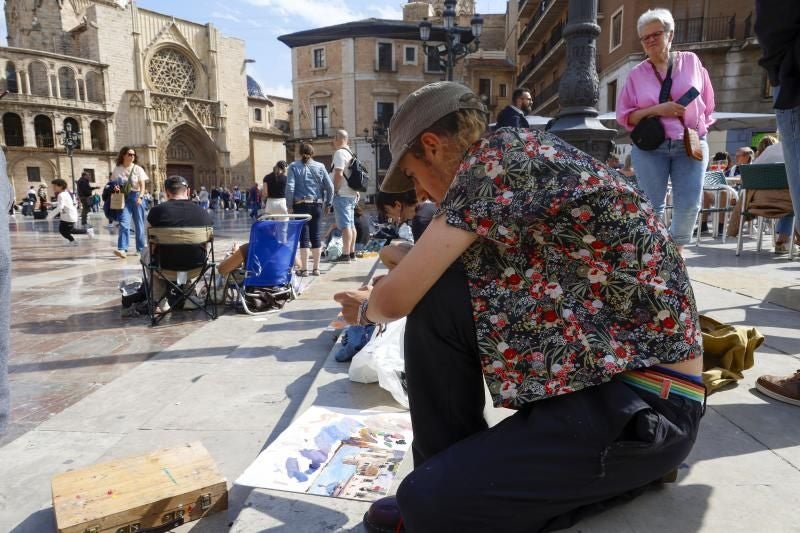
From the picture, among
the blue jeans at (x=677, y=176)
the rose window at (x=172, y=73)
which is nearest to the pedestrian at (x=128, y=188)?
Answer: the blue jeans at (x=677, y=176)

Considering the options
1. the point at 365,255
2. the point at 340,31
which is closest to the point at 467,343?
the point at 365,255

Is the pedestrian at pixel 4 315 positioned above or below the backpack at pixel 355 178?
below

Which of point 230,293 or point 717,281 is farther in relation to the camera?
point 230,293

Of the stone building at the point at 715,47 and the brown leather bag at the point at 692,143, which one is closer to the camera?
the brown leather bag at the point at 692,143

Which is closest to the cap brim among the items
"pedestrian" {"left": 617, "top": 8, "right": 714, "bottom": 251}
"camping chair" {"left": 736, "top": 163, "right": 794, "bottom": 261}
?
"pedestrian" {"left": 617, "top": 8, "right": 714, "bottom": 251}

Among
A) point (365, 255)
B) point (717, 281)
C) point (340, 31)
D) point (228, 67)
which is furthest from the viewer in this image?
point (228, 67)

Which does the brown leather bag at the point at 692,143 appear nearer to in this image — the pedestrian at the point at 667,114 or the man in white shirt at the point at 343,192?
the pedestrian at the point at 667,114

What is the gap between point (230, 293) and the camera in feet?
16.8

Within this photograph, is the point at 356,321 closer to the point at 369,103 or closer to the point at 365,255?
the point at 365,255

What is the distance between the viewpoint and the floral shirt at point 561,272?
1.09 m

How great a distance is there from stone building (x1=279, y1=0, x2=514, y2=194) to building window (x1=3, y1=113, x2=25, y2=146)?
1788cm

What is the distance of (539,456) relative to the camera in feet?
3.59

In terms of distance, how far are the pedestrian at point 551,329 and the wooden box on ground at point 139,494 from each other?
90 centimetres

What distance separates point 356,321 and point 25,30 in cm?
4995
